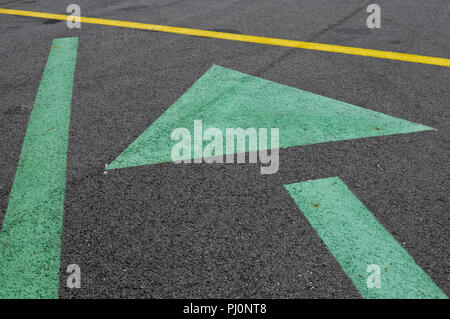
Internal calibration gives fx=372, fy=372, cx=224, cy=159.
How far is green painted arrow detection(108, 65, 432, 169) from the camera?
3162 millimetres

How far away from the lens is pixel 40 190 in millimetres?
2732

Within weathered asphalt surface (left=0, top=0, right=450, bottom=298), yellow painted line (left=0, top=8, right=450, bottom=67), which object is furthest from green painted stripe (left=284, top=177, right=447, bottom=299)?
yellow painted line (left=0, top=8, right=450, bottom=67)

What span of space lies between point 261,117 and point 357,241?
5.18ft

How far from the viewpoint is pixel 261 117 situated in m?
3.50

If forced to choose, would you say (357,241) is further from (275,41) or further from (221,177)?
(275,41)

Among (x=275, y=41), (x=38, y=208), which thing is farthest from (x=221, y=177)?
(x=275, y=41)

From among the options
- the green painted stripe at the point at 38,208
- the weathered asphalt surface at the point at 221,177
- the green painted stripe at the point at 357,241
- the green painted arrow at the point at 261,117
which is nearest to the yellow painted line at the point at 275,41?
the weathered asphalt surface at the point at 221,177

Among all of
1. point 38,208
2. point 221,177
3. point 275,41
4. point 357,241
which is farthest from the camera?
point 275,41

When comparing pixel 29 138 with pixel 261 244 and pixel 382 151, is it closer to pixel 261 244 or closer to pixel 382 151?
pixel 261 244

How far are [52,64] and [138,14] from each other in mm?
2415

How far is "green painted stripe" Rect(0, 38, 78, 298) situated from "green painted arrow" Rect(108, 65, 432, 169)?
1.67 feet

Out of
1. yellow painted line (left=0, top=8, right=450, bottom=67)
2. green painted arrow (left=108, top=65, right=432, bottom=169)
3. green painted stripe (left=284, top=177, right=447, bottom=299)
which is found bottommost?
green painted stripe (left=284, top=177, right=447, bottom=299)

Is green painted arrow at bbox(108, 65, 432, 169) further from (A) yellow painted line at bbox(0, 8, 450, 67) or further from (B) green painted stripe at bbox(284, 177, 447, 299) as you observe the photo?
(A) yellow painted line at bbox(0, 8, 450, 67)

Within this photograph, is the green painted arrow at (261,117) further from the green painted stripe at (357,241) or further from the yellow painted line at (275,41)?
the yellow painted line at (275,41)
